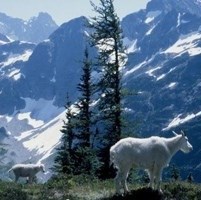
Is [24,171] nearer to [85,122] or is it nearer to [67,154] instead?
[67,154]

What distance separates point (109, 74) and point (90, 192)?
65.6ft

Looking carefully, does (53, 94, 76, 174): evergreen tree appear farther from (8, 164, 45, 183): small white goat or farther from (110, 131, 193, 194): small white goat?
(110, 131, 193, 194): small white goat

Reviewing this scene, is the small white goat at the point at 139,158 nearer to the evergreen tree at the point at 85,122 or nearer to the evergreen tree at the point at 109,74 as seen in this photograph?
the evergreen tree at the point at 109,74

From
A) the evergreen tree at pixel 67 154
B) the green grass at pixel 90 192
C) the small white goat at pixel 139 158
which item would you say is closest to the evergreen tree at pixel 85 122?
A: the evergreen tree at pixel 67 154

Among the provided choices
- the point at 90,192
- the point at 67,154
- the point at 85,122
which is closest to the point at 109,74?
Result: the point at 67,154

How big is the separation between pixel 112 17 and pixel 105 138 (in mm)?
9776

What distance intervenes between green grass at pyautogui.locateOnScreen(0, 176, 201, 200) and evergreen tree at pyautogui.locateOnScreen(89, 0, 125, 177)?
16.2 meters

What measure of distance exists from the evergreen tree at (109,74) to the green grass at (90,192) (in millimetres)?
16213

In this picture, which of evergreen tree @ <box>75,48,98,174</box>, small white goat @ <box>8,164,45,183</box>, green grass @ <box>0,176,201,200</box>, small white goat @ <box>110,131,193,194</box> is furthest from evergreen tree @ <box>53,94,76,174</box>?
small white goat @ <box>110,131,193,194</box>

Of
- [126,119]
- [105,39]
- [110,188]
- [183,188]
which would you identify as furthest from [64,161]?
[183,188]

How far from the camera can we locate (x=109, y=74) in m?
42.9

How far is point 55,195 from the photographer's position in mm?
22984

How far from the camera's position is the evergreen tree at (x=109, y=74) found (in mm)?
42781

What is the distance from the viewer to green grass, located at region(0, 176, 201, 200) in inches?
810
